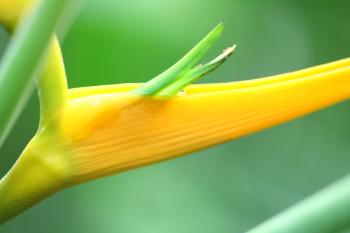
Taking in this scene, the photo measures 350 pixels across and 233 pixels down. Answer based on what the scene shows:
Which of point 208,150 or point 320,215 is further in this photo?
point 208,150

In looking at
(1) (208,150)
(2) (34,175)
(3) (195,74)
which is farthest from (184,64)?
(1) (208,150)

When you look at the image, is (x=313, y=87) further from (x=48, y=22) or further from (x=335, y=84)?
(x=48, y=22)

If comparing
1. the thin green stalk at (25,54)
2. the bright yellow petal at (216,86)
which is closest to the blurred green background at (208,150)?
the bright yellow petal at (216,86)

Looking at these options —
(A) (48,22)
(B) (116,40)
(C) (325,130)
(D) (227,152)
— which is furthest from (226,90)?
(C) (325,130)

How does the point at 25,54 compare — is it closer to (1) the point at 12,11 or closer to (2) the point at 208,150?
(1) the point at 12,11

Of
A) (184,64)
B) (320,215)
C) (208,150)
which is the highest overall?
(208,150)

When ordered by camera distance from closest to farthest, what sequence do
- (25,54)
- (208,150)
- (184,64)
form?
(25,54)
(184,64)
(208,150)

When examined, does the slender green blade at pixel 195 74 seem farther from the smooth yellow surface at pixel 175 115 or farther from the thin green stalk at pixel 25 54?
the thin green stalk at pixel 25 54

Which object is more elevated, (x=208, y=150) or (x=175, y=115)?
(x=208, y=150)
